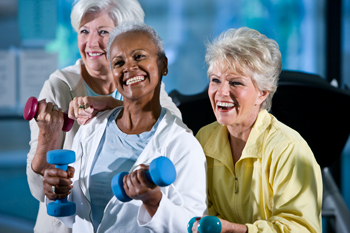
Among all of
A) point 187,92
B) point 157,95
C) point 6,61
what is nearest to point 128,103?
point 157,95

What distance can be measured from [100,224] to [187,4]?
271cm

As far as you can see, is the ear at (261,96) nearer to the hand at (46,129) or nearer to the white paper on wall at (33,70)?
the hand at (46,129)

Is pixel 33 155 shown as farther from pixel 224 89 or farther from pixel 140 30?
pixel 224 89

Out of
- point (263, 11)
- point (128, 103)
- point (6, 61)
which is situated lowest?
point (128, 103)

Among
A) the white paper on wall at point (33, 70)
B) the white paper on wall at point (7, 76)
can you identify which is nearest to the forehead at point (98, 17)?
the white paper on wall at point (33, 70)

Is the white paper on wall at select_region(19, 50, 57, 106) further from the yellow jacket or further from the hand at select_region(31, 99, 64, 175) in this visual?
the yellow jacket

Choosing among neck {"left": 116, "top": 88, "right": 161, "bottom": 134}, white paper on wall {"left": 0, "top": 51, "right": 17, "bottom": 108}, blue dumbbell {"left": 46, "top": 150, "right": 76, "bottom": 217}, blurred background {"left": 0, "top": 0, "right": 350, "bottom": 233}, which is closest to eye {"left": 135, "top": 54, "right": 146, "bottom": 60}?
neck {"left": 116, "top": 88, "right": 161, "bottom": 134}

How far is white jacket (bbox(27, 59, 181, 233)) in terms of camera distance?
1.21 m

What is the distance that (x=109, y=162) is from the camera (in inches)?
39.9

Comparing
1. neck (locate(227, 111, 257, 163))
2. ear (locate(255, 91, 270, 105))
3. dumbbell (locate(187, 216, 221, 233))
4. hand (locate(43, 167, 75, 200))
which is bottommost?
dumbbell (locate(187, 216, 221, 233))

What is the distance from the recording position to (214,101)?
1.15 metres

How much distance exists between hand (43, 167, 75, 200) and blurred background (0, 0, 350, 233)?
227cm

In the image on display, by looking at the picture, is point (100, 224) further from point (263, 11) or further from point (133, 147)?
point (263, 11)

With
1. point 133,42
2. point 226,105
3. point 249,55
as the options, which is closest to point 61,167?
point 133,42
